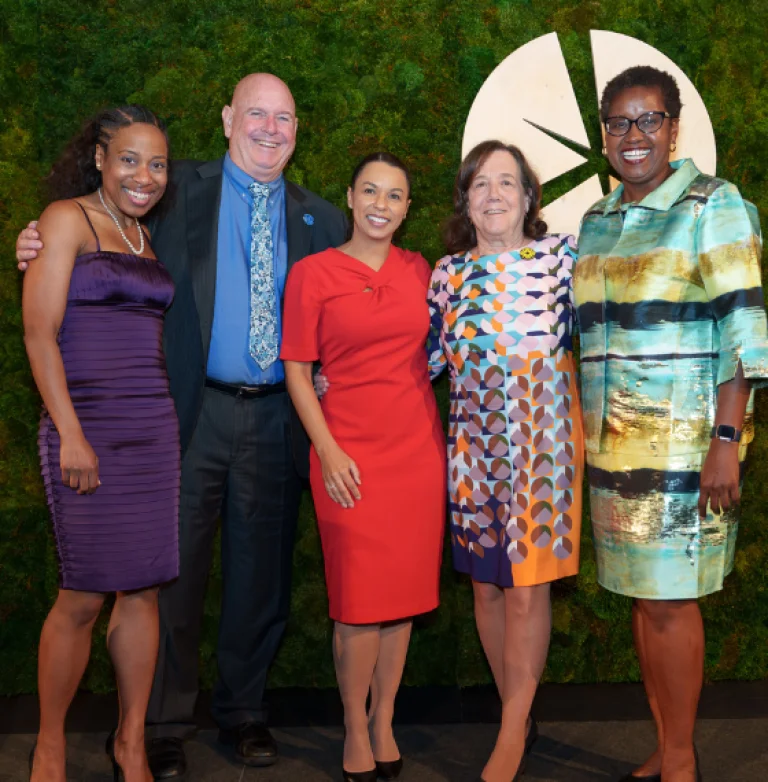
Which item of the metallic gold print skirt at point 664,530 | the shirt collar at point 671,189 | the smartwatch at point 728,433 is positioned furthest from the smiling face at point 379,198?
the smartwatch at point 728,433

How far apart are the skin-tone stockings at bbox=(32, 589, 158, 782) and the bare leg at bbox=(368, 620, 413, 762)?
672 mm

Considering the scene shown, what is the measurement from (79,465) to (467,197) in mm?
1357

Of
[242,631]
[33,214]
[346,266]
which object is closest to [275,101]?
[346,266]

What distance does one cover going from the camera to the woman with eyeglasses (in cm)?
237

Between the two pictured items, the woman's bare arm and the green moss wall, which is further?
the green moss wall

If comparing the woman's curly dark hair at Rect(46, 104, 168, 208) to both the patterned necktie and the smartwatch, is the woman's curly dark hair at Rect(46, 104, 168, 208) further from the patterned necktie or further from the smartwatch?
the smartwatch

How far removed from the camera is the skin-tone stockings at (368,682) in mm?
2779

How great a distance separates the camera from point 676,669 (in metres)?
2.54

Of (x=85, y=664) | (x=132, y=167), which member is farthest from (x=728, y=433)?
(x=85, y=664)

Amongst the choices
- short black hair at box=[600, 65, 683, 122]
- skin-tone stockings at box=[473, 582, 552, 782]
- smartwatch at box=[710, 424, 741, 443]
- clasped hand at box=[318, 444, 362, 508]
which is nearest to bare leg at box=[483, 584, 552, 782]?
skin-tone stockings at box=[473, 582, 552, 782]

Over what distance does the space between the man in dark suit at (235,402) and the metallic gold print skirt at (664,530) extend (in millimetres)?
1040

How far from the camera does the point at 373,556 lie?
109 inches

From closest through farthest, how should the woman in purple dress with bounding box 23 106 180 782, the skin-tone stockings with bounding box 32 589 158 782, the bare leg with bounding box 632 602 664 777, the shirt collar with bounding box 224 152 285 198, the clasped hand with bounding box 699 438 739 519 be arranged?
the clasped hand with bounding box 699 438 739 519 < the woman in purple dress with bounding box 23 106 180 782 < the skin-tone stockings with bounding box 32 589 158 782 < the bare leg with bounding box 632 602 664 777 < the shirt collar with bounding box 224 152 285 198

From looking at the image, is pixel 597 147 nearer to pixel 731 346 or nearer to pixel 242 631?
pixel 731 346
